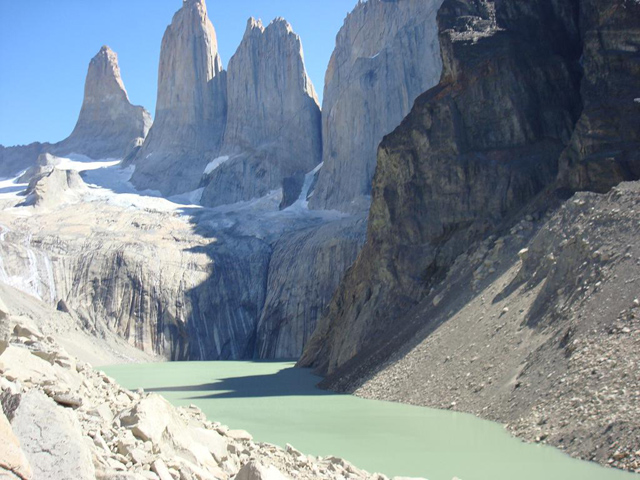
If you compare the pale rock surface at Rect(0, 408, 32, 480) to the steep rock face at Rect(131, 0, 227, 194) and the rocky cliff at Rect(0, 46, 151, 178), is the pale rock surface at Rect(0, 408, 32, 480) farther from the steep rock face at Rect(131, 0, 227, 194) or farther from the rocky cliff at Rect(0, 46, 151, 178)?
the rocky cliff at Rect(0, 46, 151, 178)

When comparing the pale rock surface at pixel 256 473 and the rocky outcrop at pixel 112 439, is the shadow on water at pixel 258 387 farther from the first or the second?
the pale rock surface at pixel 256 473

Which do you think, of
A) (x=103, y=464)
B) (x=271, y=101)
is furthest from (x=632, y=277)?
(x=271, y=101)

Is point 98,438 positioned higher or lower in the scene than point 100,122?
lower

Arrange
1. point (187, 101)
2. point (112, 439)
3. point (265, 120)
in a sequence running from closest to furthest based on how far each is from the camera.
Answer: point (112, 439)
point (265, 120)
point (187, 101)

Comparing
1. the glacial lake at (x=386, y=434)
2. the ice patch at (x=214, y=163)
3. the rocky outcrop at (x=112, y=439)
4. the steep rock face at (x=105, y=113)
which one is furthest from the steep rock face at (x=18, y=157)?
the rocky outcrop at (x=112, y=439)

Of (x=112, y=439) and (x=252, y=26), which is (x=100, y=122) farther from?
(x=112, y=439)

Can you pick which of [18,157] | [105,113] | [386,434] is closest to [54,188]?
[105,113]

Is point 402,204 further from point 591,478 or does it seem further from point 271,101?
point 271,101
